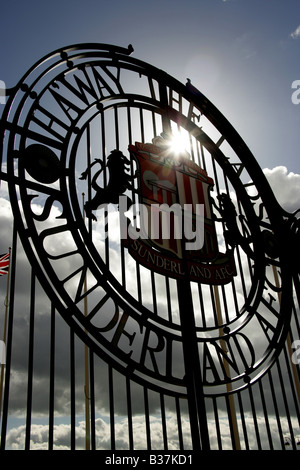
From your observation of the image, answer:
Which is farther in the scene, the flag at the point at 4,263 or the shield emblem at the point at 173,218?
the flag at the point at 4,263

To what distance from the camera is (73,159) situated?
2932 millimetres

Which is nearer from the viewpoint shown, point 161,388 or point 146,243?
point 161,388

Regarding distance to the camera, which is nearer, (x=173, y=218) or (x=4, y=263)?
(x=173, y=218)

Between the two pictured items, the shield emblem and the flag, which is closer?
the shield emblem

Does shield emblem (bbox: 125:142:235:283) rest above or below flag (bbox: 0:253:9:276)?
below

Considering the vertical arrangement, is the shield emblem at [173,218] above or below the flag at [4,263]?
below

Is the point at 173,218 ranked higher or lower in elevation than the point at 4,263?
lower

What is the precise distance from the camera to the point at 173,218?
3303 mm

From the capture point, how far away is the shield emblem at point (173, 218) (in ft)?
10.0

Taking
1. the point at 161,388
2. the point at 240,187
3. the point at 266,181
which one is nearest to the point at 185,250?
the point at 161,388

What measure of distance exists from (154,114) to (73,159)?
122 centimetres

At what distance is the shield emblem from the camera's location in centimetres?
305
